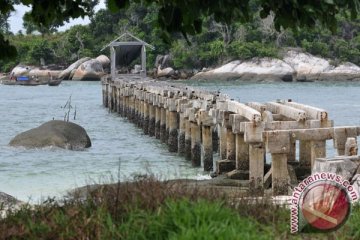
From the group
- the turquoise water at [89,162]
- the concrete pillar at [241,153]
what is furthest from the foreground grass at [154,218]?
the concrete pillar at [241,153]

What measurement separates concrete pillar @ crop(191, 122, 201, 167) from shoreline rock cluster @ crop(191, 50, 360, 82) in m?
75.4

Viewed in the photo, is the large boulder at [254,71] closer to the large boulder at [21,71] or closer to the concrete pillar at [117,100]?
the large boulder at [21,71]

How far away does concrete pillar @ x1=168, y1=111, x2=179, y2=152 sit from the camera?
24.7 m

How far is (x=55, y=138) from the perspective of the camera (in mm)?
25812

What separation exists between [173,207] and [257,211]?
0.89 metres

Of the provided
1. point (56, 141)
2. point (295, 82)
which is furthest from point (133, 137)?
point (295, 82)

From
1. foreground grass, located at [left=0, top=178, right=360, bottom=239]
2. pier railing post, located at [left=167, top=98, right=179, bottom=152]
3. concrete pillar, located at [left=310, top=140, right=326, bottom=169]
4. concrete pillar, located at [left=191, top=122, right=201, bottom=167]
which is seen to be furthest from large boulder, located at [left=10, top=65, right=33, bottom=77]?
foreground grass, located at [left=0, top=178, right=360, bottom=239]

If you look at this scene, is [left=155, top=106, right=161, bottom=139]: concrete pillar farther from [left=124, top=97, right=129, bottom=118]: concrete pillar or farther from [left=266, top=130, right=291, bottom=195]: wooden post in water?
[left=266, top=130, right=291, bottom=195]: wooden post in water

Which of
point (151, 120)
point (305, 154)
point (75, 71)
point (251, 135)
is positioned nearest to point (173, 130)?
point (151, 120)

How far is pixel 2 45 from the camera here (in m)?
7.34

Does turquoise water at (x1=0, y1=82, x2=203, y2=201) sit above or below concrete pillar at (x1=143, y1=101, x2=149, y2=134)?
below

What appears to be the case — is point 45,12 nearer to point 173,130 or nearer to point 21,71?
point 173,130

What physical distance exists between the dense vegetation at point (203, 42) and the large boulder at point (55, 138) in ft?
222

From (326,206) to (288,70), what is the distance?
3577 inches
